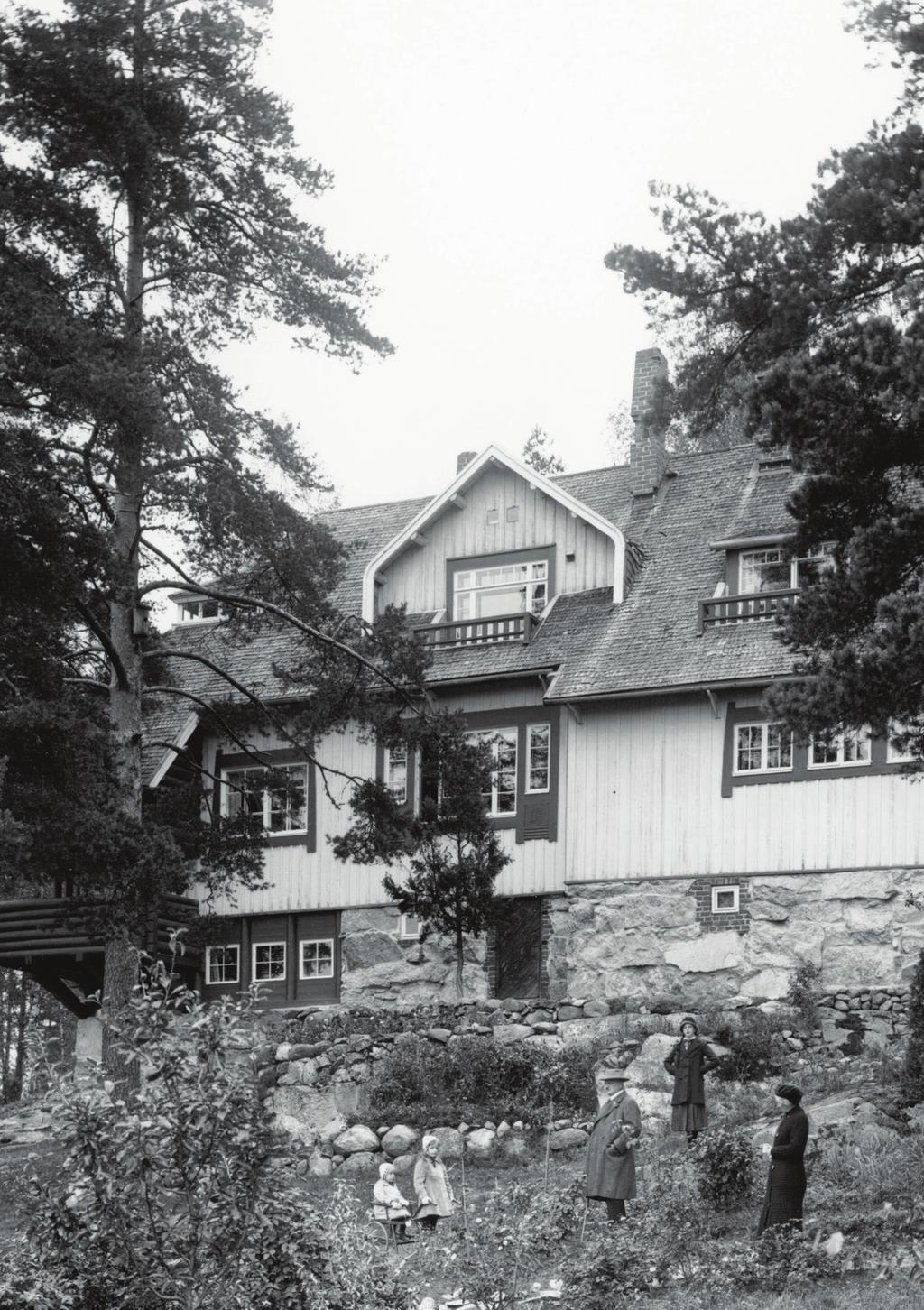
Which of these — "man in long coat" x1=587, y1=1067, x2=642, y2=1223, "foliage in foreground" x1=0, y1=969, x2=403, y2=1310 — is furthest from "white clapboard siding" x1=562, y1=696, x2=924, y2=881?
"foliage in foreground" x1=0, y1=969, x2=403, y2=1310

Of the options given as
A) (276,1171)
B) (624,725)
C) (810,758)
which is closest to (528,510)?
(624,725)

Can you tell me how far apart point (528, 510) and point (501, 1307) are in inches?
849

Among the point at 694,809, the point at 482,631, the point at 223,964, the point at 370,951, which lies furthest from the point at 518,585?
the point at 223,964

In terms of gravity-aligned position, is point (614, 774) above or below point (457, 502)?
below

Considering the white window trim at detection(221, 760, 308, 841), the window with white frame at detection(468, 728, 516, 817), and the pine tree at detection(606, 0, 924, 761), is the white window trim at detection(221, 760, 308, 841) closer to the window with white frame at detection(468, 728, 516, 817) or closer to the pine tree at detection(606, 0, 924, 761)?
the window with white frame at detection(468, 728, 516, 817)

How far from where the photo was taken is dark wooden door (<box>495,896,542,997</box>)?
30.3 meters

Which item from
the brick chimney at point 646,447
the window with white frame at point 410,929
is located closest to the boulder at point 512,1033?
the window with white frame at point 410,929

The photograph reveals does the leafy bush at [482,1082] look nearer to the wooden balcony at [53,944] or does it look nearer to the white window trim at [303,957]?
the white window trim at [303,957]

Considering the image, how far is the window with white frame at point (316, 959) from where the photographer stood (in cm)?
3238

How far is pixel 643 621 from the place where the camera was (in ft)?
102

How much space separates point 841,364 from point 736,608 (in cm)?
1376

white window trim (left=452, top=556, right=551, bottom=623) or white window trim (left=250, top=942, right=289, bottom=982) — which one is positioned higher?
white window trim (left=452, top=556, right=551, bottom=623)

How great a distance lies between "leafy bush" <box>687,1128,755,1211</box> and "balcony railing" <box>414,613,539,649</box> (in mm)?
15426

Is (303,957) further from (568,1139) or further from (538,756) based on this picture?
(568,1139)
